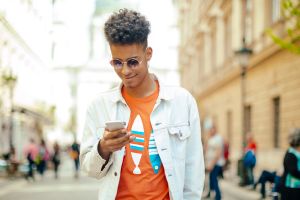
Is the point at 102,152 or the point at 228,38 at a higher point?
the point at 228,38

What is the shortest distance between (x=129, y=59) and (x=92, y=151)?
1.55 ft

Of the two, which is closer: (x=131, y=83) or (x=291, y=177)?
(x=131, y=83)

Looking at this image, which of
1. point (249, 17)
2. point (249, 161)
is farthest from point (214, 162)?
point (249, 17)

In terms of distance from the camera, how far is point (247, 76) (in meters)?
26.6

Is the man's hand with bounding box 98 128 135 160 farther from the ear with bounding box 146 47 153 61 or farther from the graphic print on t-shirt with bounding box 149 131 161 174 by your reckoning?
the ear with bounding box 146 47 153 61

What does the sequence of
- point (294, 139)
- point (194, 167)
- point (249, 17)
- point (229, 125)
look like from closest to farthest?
point (194, 167), point (294, 139), point (249, 17), point (229, 125)

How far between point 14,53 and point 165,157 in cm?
3558

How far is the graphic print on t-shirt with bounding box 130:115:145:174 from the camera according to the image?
2930mm

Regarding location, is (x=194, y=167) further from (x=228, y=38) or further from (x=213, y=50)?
(x=213, y=50)

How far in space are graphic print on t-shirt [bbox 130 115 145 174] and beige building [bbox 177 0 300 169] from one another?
12.1m

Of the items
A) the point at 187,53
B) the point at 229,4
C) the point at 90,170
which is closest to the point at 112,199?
the point at 90,170

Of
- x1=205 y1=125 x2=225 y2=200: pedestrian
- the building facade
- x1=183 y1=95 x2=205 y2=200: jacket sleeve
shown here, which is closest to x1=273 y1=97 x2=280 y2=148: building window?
x1=205 y1=125 x2=225 y2=200: pedestrian

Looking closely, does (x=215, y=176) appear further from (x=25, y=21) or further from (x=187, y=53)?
(x=187, y=53)

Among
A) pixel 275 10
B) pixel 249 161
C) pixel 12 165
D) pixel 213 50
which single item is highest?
pixel 213 50
